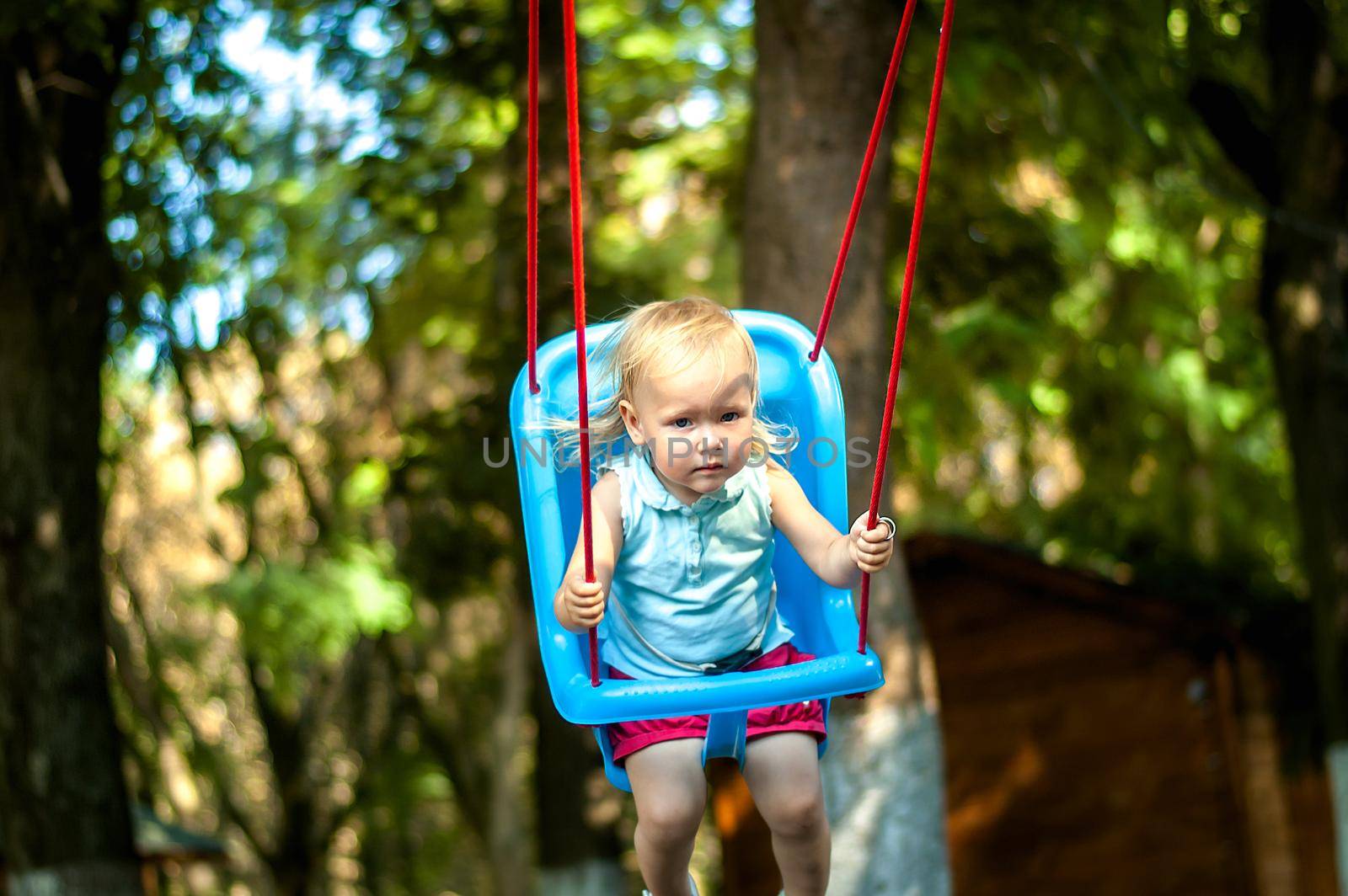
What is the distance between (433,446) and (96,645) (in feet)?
7.75

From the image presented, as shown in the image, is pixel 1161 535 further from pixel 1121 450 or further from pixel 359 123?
pixel 359 123

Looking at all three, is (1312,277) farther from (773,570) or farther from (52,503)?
(52,503)

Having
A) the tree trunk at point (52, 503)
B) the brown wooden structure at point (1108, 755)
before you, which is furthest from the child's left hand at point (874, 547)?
the brown wooden structure at point (1108, 755)

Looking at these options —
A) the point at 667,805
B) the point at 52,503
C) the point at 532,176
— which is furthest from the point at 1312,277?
the point at 52,503

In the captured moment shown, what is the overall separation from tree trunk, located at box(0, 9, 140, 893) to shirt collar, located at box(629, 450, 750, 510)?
3669 millimetres

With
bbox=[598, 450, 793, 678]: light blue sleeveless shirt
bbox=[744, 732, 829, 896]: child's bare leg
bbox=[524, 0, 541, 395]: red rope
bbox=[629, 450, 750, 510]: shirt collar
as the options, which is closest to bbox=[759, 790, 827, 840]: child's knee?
bbox=[744, 732, 829, 896]: child's bare leg

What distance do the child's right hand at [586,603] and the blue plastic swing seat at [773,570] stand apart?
0.12 metres

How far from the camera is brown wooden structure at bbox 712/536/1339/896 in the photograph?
8125 millimetres

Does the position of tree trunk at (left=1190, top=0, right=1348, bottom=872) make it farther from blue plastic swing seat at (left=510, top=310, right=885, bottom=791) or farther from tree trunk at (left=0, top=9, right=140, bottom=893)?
tree trunk at (left=0, top=9, right=140, bottom=893)

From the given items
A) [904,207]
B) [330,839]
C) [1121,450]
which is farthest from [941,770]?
[330,839]

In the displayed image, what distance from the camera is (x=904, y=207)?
6.93 metres

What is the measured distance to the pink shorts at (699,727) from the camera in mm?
2578

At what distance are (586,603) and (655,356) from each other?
44 cm

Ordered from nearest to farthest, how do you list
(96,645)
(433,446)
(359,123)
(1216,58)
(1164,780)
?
(96,645) < (1216,58) < (433,446) < (1164,780) < (359,123)
